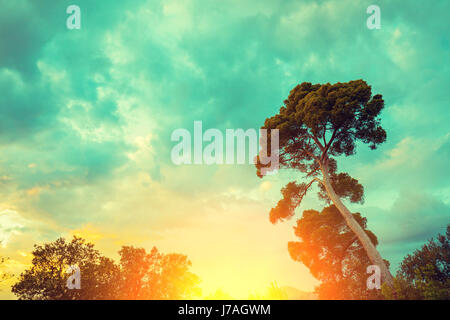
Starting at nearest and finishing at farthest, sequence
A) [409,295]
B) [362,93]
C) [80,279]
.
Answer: [409,295]
[362,93]
[80,279]

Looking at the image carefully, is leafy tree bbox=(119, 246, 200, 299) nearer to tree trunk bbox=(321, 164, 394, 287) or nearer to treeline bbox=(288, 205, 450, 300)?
treeline bbox=(288, 205, 450, 300)

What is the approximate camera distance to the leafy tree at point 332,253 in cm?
1667

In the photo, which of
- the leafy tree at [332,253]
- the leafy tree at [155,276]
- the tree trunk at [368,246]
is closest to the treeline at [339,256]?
the leafy tree at [332,253]

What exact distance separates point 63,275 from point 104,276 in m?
4.90

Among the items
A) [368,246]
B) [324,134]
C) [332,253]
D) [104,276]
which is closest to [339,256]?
[332,253]

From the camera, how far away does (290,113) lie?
65.1ft

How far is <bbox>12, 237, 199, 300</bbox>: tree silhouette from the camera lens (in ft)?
72.4

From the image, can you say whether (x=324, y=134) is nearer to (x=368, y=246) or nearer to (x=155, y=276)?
(x=368, y=246)

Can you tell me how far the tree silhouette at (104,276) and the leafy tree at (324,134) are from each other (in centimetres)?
2296

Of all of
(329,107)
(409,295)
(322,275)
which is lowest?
(322,275)

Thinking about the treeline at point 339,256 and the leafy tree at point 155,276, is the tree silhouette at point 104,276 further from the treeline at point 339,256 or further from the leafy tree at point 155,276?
the treeline at point 339,256
